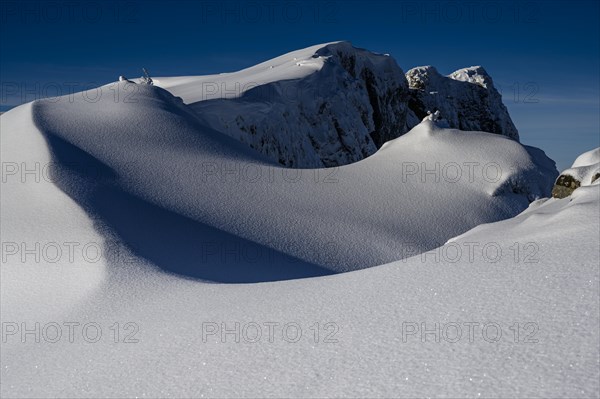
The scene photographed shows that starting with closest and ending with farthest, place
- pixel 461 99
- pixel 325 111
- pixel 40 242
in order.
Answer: pixel 40 242 < pixel 325 111 < pixel 461 99

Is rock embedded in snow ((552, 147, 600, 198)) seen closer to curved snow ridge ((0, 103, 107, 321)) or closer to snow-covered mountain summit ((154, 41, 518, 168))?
curved snow ridge ((0, 103, 107, 321))

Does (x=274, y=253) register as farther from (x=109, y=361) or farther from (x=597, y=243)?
(x=597, y=243)

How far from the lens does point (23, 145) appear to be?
12.8 meters

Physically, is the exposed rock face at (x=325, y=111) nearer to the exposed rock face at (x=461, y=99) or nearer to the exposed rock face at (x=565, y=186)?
the exposed rock face at (x=461, y=99)

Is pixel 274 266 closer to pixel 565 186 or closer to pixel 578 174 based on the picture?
pixel 565 186

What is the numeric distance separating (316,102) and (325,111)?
131 cm

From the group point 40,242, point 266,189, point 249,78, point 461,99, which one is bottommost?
point 40,242

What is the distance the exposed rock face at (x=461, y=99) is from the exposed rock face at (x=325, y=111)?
5.25m

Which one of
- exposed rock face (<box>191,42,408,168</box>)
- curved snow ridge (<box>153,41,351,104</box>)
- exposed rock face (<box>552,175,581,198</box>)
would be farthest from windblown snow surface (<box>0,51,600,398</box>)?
curved snow ridge (<box>153,41,351,104</box>)

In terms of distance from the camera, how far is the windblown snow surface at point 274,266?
3.32 metres

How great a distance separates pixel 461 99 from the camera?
49.6 meters

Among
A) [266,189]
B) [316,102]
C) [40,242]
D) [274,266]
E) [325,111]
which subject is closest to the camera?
[40,242]

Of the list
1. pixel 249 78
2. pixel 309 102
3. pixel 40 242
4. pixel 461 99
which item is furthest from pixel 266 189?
pixel 461 99

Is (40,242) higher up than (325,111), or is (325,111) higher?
(325,111)
